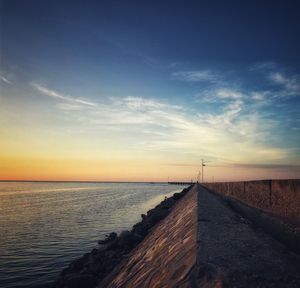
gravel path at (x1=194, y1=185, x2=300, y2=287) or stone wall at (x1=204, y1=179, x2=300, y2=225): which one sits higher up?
stone wall at (x1=204, y1=179, x2=300, y2=225)

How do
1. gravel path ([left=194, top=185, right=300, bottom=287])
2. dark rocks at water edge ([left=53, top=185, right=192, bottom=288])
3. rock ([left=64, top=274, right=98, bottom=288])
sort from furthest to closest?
dark rocks at water edge ([left=53, top=185, right=192, bottom=288]) < rock ([left=64, top=274, right=98, bottom=288]) < gravel path ([left=194, top=185, right=300, bottom=287])

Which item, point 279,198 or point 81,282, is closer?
point 279,198

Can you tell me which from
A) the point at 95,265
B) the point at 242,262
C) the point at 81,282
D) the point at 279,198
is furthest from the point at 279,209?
the point at 95,265

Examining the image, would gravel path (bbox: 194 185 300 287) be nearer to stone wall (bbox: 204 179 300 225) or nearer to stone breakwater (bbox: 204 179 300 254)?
stone breakwater (bbox: 204 179 300 254)

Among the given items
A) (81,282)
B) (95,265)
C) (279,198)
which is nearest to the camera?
(279,198)

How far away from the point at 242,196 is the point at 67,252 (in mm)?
8338

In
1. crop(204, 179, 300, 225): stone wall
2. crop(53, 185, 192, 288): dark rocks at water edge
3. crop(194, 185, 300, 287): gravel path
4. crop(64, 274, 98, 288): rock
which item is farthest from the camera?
crop(53, 185, 192, 288): dark rocks at water edge

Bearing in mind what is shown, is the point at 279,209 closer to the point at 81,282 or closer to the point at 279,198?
the point at 279,198

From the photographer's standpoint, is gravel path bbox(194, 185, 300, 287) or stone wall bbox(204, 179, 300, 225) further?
stone wall bbox(204, 179, 300, 225)

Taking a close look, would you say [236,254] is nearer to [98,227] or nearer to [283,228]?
[283,228]

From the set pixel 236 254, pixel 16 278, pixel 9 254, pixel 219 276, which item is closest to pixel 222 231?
pixel 236 254

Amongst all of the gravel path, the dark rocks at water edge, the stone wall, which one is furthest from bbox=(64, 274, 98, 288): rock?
the stone wall

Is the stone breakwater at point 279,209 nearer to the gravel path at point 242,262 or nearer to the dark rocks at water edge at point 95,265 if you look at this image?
the gravel path at point 242,262

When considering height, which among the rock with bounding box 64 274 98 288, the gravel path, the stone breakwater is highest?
the stone breakwater
